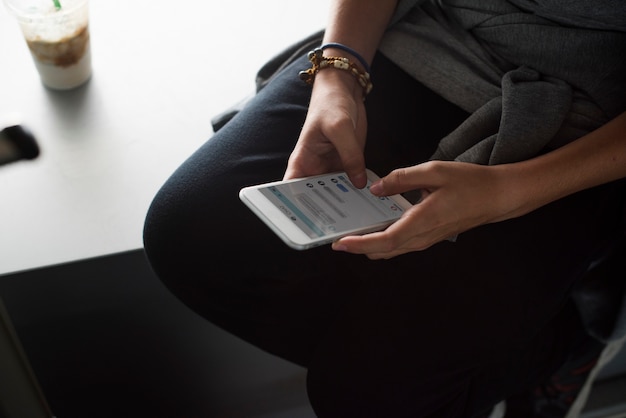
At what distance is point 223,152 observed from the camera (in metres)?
0.73

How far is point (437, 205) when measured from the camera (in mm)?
588

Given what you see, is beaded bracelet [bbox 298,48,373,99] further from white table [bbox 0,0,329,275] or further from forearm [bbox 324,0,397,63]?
white table [bbox 0,0,329,275]

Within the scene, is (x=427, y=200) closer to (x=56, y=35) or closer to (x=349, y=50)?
(x=349, y=50)

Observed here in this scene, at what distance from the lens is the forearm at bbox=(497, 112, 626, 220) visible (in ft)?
2.01

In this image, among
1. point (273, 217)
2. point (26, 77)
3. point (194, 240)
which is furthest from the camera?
point (26, 77)

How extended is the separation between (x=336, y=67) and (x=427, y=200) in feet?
0.67

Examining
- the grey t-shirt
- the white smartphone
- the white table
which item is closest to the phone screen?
the white smartphone

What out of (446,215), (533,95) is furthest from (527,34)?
(446,215)

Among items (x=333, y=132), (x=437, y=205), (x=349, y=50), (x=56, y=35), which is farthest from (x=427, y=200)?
(x=56, y=35)

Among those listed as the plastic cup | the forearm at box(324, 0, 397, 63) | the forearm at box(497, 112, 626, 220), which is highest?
the forearm at box(324, 0, 397, 63)

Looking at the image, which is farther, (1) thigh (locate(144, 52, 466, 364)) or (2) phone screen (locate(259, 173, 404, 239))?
(1) thigh (locate(144, 52, 466, 364))

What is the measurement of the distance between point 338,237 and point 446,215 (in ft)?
0.33

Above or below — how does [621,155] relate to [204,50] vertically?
above

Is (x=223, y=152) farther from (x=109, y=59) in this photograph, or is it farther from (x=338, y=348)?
(x=109, y=59)
